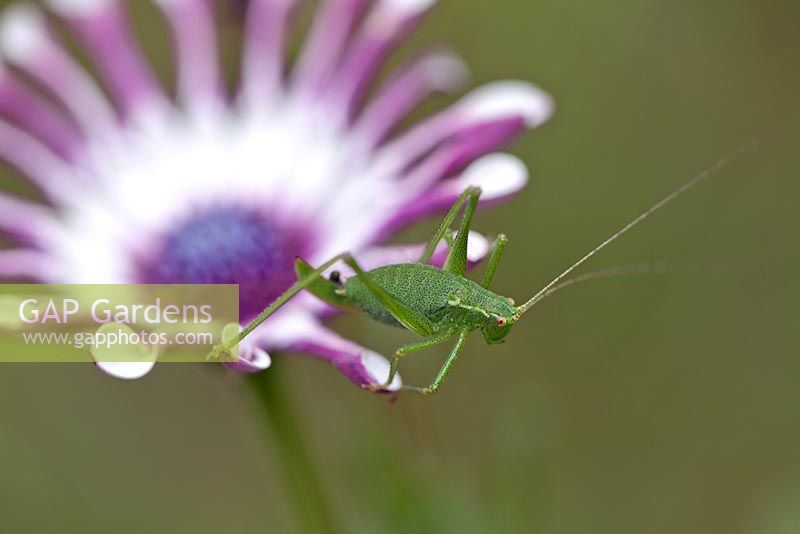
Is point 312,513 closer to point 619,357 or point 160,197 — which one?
point 160,197

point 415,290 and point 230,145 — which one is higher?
point 230,145

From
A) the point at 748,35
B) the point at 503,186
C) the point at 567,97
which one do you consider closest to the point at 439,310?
the point at 503,186

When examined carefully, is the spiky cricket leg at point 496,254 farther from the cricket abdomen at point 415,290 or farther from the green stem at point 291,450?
the green stem at point 291,450

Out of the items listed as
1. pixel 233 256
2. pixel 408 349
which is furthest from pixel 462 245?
pixel 233 256

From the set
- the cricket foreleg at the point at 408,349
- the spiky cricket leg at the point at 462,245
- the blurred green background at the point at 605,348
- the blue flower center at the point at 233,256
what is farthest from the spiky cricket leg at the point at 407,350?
the blurred green background at the point at 605,348

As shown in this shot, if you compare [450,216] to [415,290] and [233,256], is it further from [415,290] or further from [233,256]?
[233,256]

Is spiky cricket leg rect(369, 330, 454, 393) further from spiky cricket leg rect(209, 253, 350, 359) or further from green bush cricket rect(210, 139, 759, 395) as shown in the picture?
spiky cricket leg rect(209, 253, 350, 359)
